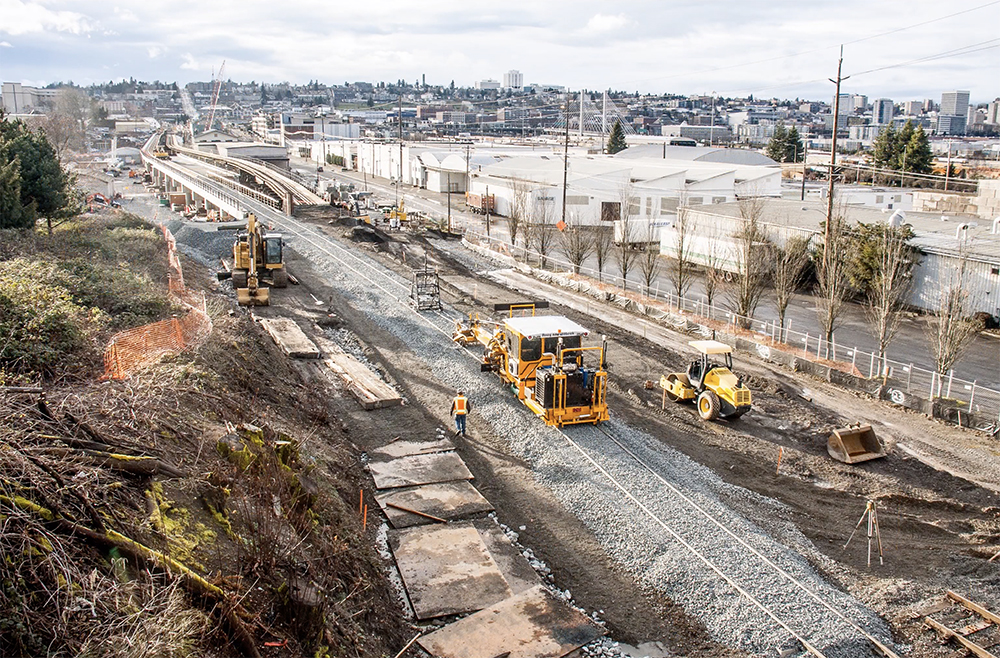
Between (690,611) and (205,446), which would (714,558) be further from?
(205,446)

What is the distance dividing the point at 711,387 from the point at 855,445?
11.9 ft

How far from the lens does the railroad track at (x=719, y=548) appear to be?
1098cm

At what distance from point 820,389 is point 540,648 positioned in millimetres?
15230

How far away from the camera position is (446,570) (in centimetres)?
1212

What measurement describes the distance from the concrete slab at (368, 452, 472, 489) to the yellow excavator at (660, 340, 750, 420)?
6.86 m

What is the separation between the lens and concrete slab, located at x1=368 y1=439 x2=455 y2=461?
16688 millimetres

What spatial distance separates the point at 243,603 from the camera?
8047mm

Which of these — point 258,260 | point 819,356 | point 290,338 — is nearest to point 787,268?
point 819,356

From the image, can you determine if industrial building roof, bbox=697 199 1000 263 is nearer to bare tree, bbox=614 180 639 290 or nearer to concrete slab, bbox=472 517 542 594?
bare tree, bbox=614 180 639 290

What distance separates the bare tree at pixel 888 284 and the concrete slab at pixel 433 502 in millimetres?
14330

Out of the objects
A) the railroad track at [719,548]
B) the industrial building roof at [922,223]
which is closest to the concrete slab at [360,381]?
the railroad track at [719,548]

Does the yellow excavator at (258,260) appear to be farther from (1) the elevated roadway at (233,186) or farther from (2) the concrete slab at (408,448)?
(1) the elevated roadway at (233,186)

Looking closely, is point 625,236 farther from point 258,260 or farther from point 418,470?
point 418,470

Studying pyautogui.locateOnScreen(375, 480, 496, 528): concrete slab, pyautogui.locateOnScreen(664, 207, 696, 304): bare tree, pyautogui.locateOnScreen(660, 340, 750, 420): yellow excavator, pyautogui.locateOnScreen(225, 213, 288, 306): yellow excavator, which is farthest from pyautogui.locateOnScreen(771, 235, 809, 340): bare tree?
pyautogui.locateOnScreen(225, 213, 288, 306): yellow excavator
